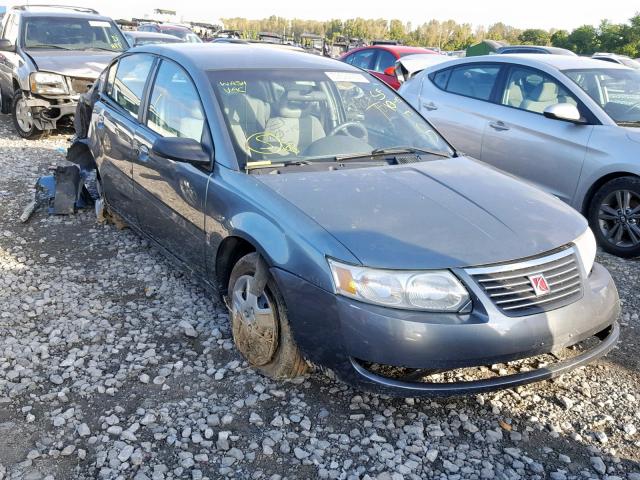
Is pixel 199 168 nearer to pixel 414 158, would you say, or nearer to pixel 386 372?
pixel 414 158

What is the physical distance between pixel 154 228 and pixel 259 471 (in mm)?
2190

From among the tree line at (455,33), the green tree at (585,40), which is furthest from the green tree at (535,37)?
the green tree at (585,40)

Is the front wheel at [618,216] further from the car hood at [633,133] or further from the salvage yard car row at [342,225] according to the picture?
the salvage yard car row at [342,225]

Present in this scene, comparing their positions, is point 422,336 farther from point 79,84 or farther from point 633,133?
point 79,84

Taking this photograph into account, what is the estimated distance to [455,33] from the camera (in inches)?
2117

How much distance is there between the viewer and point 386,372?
283 centimetres

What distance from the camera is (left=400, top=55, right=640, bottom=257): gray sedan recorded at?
524 centimetres

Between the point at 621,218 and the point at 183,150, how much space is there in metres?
3.80

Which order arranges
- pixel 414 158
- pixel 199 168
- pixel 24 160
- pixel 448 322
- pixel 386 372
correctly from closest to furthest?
pixel 448 322 < pixel 386 372 < pixel 199 168 < pixel 414 158 < pixel 24 160

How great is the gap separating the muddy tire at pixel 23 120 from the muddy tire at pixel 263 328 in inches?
277

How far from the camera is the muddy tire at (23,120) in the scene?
356 inches

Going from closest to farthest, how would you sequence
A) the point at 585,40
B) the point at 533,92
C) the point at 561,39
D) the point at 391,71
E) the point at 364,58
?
1. the point at 533,92
2. the point at 391,71
3. the point at 364,58
4. the point at 585,40
5. the point at 561,39

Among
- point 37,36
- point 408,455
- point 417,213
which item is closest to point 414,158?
point 417,213

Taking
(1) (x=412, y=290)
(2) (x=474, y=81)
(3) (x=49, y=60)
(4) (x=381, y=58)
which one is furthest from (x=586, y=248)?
(4) (x=381, y=58)
